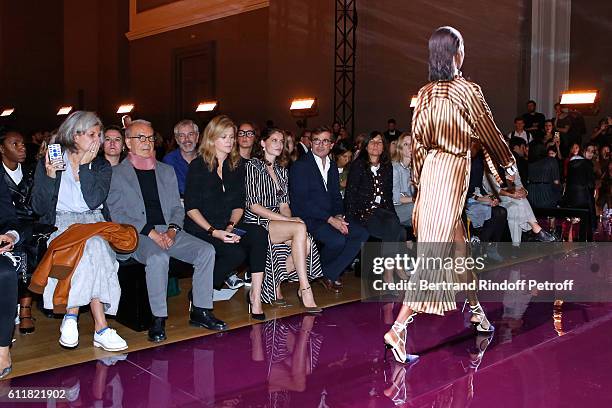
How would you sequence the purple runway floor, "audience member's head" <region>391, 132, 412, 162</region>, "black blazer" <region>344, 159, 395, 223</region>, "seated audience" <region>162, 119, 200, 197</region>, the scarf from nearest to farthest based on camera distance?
the purple runway floor
the scarf
"seated audience" <region>162, 119, 200, 197</region>
"black blazer" <region>344, 159, 395, 223</region>
"audience member's head" <region>391, 132, 412, 162</region>

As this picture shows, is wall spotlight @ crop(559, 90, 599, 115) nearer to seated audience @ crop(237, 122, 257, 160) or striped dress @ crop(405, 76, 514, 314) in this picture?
seated audience @ crop(237, 122, 257, 160)

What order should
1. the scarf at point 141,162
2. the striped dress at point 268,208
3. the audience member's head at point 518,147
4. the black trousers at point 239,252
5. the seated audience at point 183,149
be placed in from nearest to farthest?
the scarf at point 141,162 → the black trousers at point 239,252 → the striped dress at point 268,208 → the seated audience at point 183,149 → the audience member's head at point 518,147

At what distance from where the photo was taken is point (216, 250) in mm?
4480

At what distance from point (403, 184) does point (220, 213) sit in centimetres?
207

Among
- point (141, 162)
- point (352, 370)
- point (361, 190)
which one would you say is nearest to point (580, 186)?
point (361, 190)

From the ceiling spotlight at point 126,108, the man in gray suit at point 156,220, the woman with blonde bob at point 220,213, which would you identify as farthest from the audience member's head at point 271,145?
the ceiling spotlight at point 126,108

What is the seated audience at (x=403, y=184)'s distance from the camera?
5.97 m

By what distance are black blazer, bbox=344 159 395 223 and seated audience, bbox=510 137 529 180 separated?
2286 millimetres

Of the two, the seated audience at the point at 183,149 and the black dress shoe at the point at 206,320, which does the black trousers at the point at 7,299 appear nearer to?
the black dress shoe at the point at 206,320

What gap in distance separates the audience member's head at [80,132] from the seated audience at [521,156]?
15.7 feet

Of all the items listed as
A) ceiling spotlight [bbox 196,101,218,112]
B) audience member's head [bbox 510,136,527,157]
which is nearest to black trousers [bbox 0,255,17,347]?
audience member's head [bbox 510,136,527,157]

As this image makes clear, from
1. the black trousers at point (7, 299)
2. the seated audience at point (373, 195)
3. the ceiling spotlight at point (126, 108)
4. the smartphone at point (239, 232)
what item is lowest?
A: the black trousers at point (7, 299)

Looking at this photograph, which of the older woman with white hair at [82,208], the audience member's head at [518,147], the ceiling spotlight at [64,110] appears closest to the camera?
the older woman with white hair at [82,208]

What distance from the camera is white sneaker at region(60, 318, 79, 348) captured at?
151 inches
